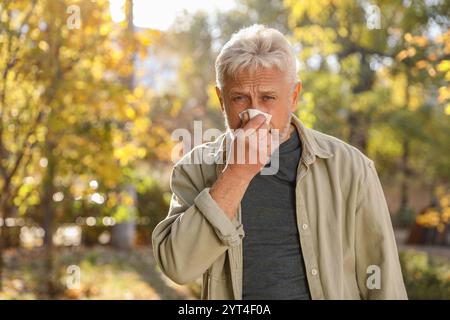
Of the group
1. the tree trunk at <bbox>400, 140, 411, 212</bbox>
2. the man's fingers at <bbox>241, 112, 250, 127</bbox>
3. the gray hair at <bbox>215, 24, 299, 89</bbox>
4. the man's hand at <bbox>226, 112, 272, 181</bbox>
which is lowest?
the tree trunk at <bbox>400, 140, 411, 212</bbox>

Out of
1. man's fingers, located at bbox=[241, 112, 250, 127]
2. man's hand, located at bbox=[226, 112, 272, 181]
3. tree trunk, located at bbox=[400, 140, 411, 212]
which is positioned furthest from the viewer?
tree trunk, located at bbox=[400, 140, 411, 212]

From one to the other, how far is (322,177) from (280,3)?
16.0 metres

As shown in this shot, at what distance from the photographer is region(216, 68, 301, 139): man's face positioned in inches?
80.0

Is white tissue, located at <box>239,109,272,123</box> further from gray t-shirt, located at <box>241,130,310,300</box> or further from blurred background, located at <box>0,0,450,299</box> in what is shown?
blurred background, located at <box>0,0,450,299</box>

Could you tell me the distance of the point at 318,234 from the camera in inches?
81.2

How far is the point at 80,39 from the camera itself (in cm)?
616

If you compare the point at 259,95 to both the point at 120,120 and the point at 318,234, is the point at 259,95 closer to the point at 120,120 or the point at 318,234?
the point at 318,234

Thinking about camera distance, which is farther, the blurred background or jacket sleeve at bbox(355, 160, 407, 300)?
the blurred background

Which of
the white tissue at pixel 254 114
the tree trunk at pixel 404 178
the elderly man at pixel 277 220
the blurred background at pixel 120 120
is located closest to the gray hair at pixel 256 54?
the elderly man at pixel 277 220

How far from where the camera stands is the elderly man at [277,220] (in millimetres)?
1963

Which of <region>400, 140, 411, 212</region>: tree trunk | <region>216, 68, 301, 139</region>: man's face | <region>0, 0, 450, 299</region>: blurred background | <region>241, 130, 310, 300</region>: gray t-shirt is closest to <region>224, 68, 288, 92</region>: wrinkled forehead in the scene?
<region>216, 68, 301, 139</region>: man's face

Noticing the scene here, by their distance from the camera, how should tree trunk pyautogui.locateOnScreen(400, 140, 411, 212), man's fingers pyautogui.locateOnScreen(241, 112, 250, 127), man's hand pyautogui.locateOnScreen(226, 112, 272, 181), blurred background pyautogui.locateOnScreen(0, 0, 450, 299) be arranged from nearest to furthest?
man's hand pyautogui.locateOnScreen(226, 112, 272, 181) → man's fingers pyautogui.locateOnScreen(241, 112, 250, 127) → blurred background pyautogui.locateOnScreen(0, 0, 450, 299) → tree trunk pyautogui.locateOnScreen(400, 140, 411, 212)

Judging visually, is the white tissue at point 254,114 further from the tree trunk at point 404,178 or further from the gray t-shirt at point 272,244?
the tree trunk at point 404,178

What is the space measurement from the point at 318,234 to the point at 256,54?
59 cm
